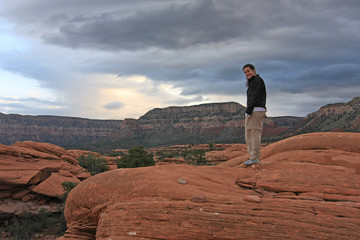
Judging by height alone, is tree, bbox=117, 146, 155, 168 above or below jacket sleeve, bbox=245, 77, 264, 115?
below

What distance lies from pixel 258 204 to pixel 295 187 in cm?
154

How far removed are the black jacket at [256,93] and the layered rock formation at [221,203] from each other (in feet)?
6.01

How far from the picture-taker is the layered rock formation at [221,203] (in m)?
5.05

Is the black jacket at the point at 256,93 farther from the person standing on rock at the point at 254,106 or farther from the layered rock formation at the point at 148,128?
the layered rock formation at the point at 148,128

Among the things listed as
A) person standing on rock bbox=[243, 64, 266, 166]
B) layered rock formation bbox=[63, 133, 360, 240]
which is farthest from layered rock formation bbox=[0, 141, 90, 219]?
person standing on rock bbox=[243, 64, 266, 166]

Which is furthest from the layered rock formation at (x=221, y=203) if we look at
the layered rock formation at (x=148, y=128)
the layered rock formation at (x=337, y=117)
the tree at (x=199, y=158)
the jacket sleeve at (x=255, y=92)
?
the layered rock formation at (x=148, y=128)

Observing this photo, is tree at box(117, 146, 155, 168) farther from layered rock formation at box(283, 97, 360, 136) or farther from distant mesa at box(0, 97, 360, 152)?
distant mesa at box(0, 97, 360, 152)

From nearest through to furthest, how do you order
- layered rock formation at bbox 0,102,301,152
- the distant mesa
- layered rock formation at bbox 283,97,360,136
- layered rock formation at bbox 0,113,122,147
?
1. layered rock formation at bbox 283,97,360,136
2. the distant mesa
3. layered rock formation at bbox 0,102,301,152
4. layered rock formation at bbox 0,113,122,147

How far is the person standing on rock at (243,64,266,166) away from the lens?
26.8ft

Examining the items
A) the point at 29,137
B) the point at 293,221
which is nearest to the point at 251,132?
the point at 293,221

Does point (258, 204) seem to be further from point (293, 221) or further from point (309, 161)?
point (309, 161)

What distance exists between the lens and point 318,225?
16.2 feet

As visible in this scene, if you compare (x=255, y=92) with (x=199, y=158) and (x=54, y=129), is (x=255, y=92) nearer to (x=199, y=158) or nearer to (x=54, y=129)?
(x=199, y=158)

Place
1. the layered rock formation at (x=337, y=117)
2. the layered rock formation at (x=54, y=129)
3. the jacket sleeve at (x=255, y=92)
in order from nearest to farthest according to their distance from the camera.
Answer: the jacket sleeve at (x=255, y=92), the layered rock formation at (x=337, y=117), the layered rock formation at (x=54, y=129)
